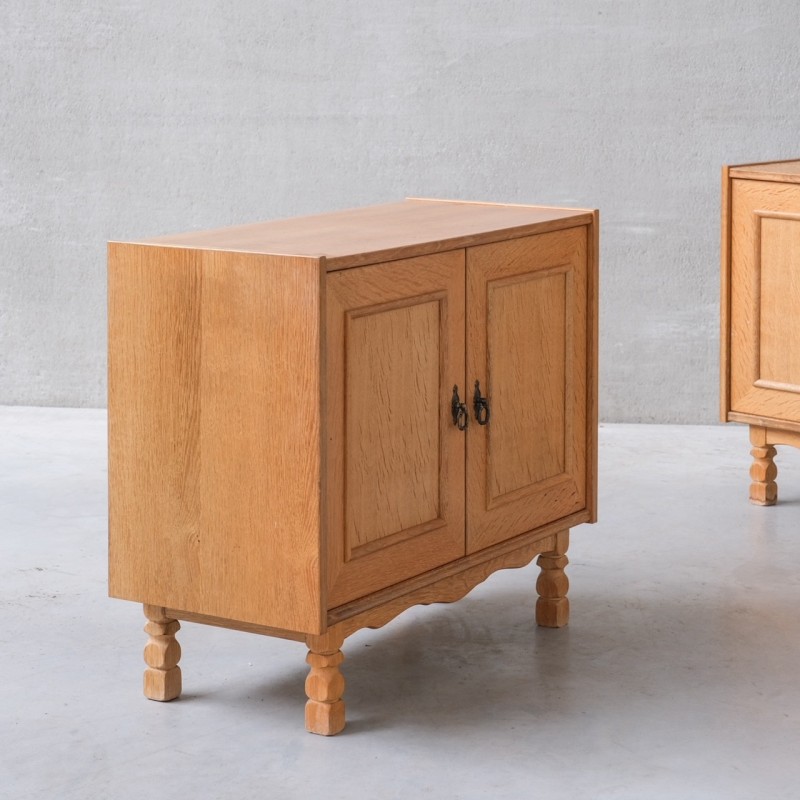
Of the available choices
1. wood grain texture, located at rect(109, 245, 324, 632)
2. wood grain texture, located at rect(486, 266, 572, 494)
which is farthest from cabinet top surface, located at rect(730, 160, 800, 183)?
wood grain texture, located at rect(109, 245, 324, 632)

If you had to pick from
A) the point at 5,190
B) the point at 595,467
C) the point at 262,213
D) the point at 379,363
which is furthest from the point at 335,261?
the point at 5,190

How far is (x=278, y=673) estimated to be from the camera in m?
3.24

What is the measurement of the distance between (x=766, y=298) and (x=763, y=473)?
0.53 metres

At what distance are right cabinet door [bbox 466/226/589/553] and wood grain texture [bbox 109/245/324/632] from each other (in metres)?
0.50

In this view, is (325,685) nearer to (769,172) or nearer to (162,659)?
(162,659)

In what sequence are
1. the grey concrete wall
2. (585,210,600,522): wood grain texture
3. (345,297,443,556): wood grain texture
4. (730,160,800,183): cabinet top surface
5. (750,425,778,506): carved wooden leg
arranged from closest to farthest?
(345,297,443,556): wood grain texture, (585,210,600,522): wood grain texture, (730,160,800,183): cabinet top surface, (750,425,778,506): carved wooden leg, the grey concrete wall

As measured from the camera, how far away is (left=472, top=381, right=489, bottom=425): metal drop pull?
123 inches

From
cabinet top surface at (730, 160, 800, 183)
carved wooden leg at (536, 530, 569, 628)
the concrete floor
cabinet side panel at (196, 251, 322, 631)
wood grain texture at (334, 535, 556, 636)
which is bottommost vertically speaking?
the concrete floor

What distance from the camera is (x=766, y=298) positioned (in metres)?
4.41

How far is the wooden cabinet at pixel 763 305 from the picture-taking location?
14.2ft

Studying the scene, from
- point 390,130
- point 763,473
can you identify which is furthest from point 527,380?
point 390,130

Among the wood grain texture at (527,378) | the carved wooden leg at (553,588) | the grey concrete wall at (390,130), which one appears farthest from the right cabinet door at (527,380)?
the grey concrete wall at (390,130)

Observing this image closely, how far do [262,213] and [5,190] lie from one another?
41.0 inches

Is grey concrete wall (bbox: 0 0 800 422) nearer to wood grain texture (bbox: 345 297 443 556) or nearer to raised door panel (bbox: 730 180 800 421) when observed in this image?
raised door panel (bbox: 730 180 800 421)
